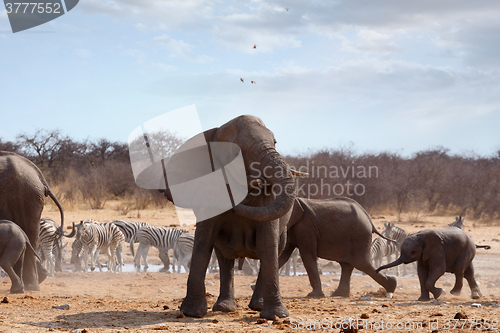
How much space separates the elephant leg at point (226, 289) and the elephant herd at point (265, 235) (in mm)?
11

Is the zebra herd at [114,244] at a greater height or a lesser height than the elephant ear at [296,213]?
lesser

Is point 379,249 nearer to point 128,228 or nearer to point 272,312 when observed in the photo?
point 128,228

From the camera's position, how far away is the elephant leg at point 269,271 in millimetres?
5453

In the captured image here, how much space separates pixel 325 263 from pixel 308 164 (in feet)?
41.8

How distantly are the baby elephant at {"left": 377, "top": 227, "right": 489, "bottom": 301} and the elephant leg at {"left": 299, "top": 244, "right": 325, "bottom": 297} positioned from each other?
3.21 ft

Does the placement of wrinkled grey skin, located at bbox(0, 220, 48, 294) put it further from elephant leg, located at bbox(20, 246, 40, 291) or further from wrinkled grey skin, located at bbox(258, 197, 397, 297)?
wrinkled grey skin, located at bbox(258, 197, 397, 297)

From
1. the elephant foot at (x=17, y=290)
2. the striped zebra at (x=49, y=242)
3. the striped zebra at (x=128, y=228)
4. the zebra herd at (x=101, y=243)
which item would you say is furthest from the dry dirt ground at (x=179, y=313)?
the striped zebra at (x=128, y=228)

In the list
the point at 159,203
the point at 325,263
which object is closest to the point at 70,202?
the point at 159,203

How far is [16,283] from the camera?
24.1 feet

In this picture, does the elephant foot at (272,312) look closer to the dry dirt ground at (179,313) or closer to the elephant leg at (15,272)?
the dry dirt ground at (179,313)

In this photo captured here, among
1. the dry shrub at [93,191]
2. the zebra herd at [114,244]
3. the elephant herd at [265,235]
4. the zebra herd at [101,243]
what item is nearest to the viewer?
the elephant herd at [265,235]

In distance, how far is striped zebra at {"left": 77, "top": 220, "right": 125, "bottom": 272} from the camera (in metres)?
12.2

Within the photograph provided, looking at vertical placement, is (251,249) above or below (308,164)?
below

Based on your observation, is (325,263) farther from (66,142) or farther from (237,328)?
(66,142)
